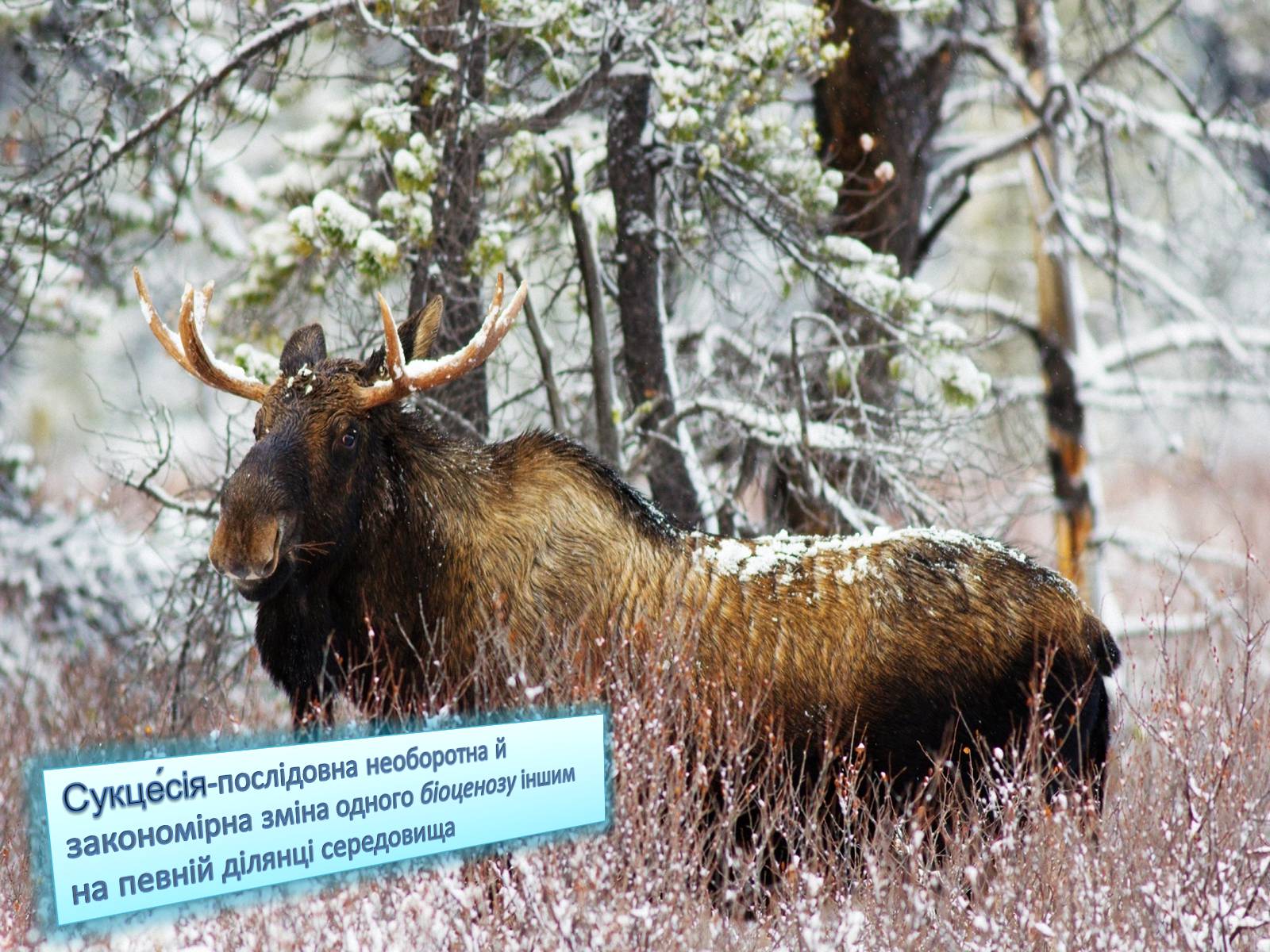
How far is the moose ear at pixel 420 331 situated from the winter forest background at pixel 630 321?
4.26 ft

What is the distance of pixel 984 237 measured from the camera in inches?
763

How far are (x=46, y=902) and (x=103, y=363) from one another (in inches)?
922

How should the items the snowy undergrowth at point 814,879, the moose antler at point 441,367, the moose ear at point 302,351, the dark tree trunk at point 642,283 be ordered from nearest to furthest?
the snowy undergrowth at point 814,879
the moose antler at point 441,367
the moose ear at point 302,351
the dark tree trunk at point 642,283

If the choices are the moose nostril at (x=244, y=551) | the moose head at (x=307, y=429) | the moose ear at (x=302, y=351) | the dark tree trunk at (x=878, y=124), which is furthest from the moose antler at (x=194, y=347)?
the dark tree trunk at (x=878, y=124)

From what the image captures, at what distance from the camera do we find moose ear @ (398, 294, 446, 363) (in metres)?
4.91

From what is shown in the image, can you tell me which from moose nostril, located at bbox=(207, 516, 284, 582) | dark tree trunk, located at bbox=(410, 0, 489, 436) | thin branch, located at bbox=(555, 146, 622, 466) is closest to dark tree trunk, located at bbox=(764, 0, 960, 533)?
thin branch, located at bbox=(555, 146, 622, 466)

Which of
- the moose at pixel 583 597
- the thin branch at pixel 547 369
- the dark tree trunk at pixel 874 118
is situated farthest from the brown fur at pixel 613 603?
the dark tree trunk at pixel 874 118

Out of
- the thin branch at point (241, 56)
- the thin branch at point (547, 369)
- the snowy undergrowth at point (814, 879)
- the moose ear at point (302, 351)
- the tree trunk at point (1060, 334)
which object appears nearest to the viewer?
the snowy undergrowth at point (814, 879)

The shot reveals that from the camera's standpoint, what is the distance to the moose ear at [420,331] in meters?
4.91

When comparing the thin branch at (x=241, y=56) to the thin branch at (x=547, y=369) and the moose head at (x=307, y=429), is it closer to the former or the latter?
the thin branch at (x=547, y=369)

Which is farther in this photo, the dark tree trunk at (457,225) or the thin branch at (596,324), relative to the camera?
the thin branch at (596,324)

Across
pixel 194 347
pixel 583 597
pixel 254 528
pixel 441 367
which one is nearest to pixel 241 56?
pixel 194 347

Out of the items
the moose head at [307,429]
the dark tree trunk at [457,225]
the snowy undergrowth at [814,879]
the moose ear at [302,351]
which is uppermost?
the dark tree trunk at [457,225]

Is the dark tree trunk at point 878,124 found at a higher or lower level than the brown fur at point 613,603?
higher
